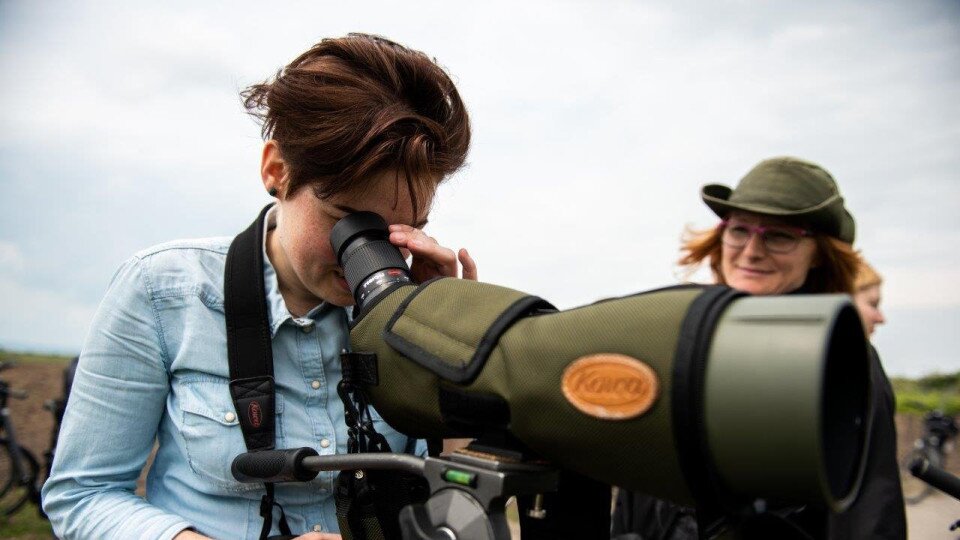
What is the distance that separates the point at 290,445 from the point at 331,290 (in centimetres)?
32

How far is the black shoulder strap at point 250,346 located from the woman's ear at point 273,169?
0.14 m

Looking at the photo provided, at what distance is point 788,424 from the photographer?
2.33 feet

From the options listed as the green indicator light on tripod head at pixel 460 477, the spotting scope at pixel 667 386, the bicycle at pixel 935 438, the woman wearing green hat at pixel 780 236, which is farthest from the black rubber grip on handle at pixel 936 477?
the bicycle at pixel 935 438

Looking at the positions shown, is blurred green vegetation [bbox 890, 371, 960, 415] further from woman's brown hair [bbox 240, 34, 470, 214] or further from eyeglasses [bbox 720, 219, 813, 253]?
woman's brown hair [bbox 240, 34, 470, 214]

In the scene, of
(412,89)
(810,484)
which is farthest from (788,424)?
(412,89)

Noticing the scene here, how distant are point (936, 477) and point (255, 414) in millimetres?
1273

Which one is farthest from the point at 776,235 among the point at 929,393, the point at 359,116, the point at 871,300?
the point at 929,393

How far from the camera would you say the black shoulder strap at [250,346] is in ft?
4.56

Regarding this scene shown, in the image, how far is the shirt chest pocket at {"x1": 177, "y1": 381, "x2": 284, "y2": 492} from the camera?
1.38 m

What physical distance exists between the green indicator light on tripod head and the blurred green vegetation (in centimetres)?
1096

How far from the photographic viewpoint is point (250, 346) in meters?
1.43

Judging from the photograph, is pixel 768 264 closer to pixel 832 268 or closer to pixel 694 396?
pixel 832 268

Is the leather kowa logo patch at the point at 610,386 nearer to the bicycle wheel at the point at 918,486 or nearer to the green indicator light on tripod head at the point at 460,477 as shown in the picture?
the green indicator light on tripod head at the point at 460,477

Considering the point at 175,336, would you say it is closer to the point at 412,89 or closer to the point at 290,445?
the point at 290,445
